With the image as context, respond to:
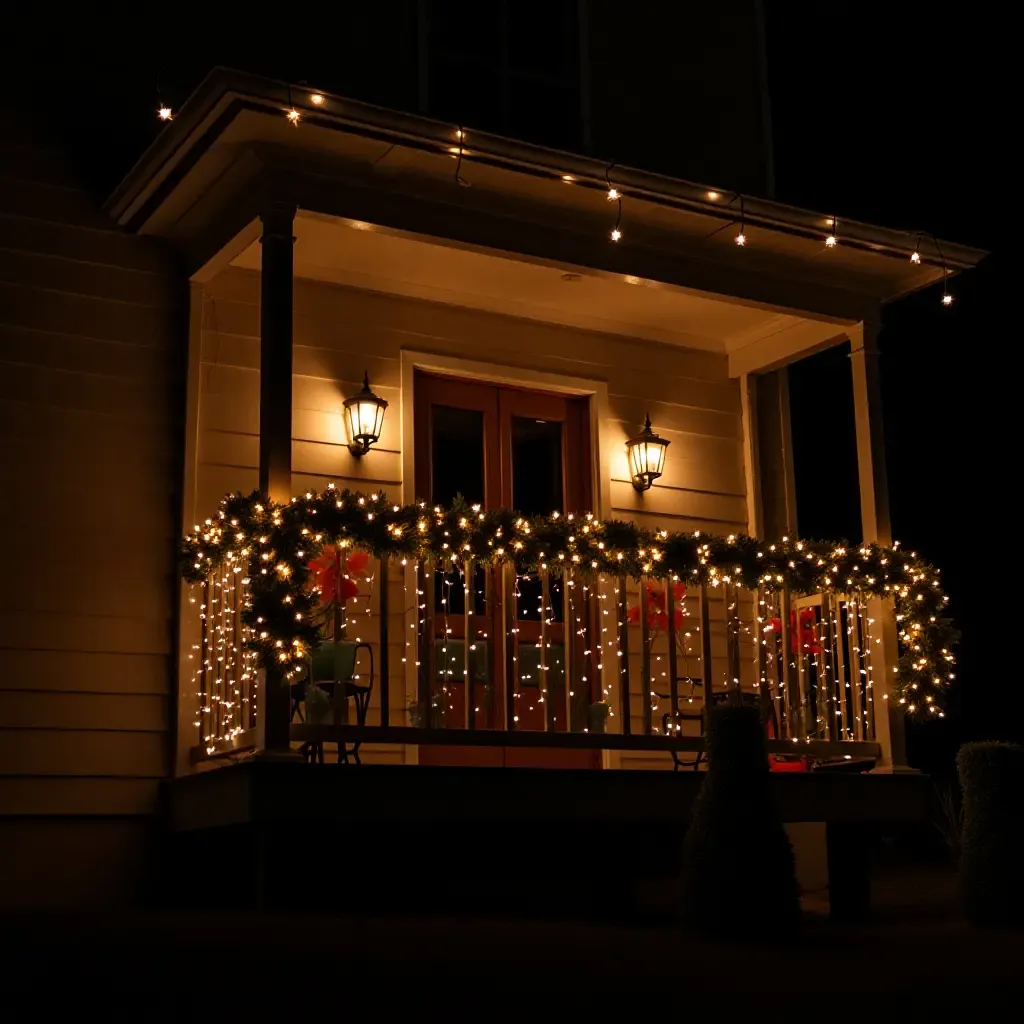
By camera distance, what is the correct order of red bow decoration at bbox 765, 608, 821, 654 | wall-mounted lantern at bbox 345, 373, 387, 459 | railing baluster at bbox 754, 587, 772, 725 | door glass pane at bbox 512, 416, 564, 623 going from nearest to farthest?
railing baluster at bbox 754, 587, 772, 725, wall-mounted lantern at bbox 345, 373, 387, 459, red bow decoration at bbox 765, 608, 821, 654, door glass pane at bbox 512, 416, 564, 623

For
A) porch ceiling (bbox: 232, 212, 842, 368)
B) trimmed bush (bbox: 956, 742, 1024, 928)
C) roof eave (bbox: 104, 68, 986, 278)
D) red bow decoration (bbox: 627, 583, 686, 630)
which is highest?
roof eave (bbox: 104, 68, 986, 278)

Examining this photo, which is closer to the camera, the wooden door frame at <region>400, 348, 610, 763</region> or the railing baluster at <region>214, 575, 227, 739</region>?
the railing baluster at <region>214, 575, 227, 739</region>

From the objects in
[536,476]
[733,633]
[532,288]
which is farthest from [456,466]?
[733,633]

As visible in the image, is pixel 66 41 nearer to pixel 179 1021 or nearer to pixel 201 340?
pixel 201 340

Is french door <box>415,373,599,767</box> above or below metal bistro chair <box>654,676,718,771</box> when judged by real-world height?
above

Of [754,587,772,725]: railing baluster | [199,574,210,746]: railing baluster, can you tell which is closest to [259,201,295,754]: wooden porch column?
[199,574,210,746]: railing baluster

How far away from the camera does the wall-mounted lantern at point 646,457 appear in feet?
33.9

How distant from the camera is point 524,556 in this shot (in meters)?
8.05

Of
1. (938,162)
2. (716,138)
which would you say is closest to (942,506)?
(938,162)

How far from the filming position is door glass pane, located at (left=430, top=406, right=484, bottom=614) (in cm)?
986

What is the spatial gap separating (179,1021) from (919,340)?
868 inches

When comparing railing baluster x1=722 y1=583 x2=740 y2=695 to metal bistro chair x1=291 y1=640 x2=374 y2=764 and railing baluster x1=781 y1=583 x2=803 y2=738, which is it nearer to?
railing baluster x1=781 y1=583 x2=803 y2=738

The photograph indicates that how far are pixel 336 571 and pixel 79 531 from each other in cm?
167

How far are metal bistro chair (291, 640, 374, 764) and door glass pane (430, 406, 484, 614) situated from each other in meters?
1.18
